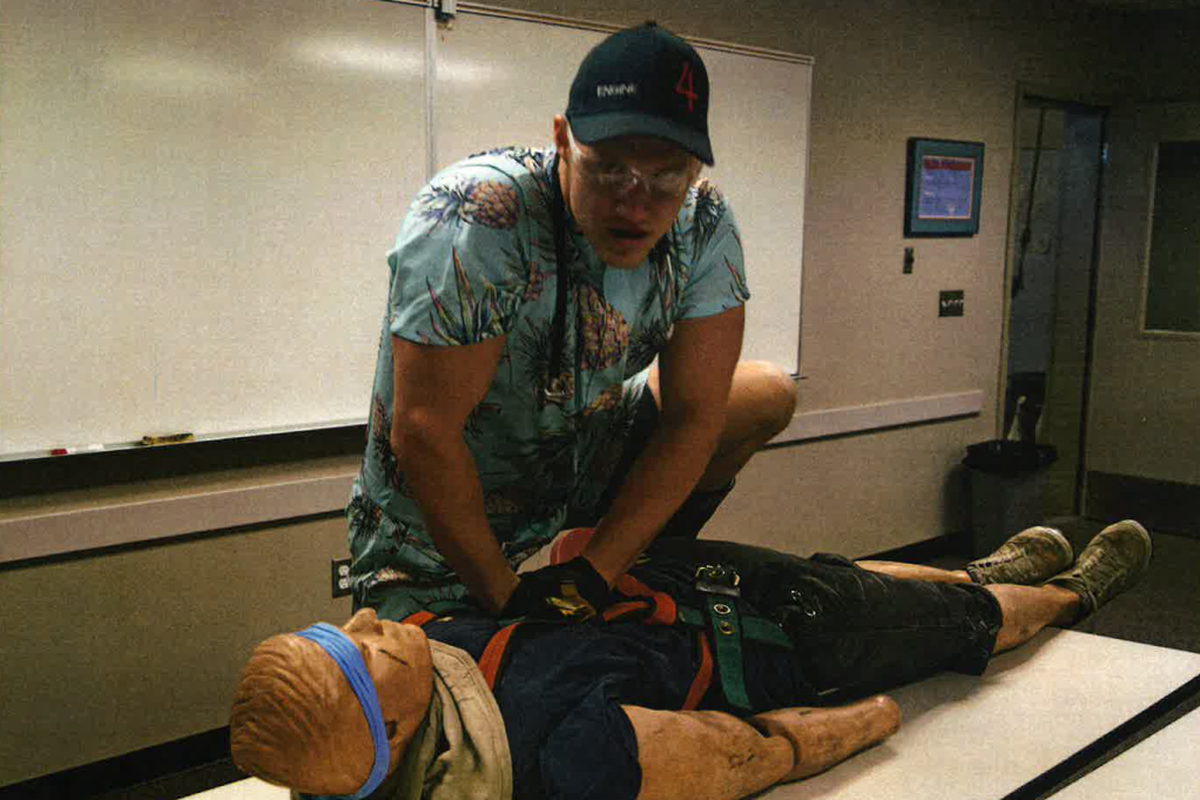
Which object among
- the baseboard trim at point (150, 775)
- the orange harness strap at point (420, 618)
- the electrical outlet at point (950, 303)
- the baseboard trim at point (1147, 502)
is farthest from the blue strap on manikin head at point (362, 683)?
the baseboard trim at point (1147, 502)

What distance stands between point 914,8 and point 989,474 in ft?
6.09

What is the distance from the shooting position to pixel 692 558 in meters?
1.72

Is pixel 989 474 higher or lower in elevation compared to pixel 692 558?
lower

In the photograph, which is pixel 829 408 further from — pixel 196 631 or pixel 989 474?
pixel 196 631

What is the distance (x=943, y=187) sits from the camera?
4035mm

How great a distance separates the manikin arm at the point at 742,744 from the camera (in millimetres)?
1241

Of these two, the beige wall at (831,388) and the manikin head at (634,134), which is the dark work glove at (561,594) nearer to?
the manikin head at (634,134)

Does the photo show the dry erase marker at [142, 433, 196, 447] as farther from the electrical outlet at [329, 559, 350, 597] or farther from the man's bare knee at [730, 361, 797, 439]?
the man's bare knee at [730, 361, 797, 439]

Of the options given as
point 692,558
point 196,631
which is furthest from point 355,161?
point 692,558

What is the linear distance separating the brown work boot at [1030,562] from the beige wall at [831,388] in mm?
1417

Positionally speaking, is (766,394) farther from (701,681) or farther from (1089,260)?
(1089,260)

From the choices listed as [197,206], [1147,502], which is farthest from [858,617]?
[1147,502]

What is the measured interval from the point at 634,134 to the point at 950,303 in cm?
330

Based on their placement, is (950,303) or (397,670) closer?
(397,670)
